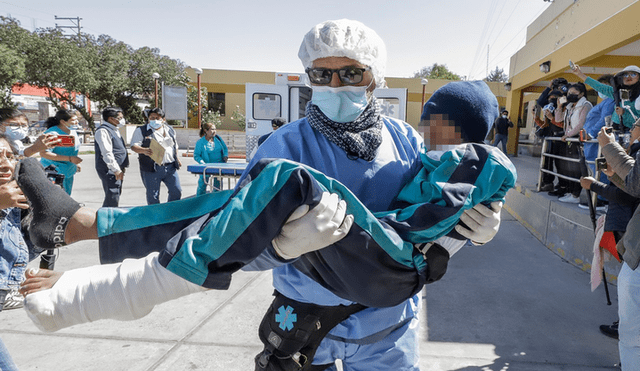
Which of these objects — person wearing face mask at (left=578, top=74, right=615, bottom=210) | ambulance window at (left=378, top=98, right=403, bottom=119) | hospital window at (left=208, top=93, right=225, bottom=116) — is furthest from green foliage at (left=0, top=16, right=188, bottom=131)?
person wearing face mask at (left=578, top=74, right=615, bottom=210)

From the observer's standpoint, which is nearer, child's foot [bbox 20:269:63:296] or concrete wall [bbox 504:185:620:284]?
child's foot [bbox 20:269:63:296]

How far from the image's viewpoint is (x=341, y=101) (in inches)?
64.7

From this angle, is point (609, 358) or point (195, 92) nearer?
point (609, 358)

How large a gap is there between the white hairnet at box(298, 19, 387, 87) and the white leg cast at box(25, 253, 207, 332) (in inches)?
36.3

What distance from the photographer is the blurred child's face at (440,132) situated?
156 cm

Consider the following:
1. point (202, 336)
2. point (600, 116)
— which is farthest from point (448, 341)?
point (600, 116)

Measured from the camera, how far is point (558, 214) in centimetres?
527

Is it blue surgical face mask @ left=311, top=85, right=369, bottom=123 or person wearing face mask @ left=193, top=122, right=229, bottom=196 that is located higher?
blue surgical face mask @ left=311, top=85, right=369, bottom=123

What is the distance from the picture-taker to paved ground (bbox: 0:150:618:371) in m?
2.85

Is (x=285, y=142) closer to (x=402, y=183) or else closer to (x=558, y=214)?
(x=402, y=183)

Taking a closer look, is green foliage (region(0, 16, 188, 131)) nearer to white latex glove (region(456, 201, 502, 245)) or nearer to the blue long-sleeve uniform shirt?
the blue long-sleeve uniform shirt

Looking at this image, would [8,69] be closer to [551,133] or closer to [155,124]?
[155,124]

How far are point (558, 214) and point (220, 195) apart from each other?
510 centimetres

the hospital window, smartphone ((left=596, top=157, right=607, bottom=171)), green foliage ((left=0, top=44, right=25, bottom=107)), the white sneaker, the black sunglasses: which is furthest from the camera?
the hospital window
